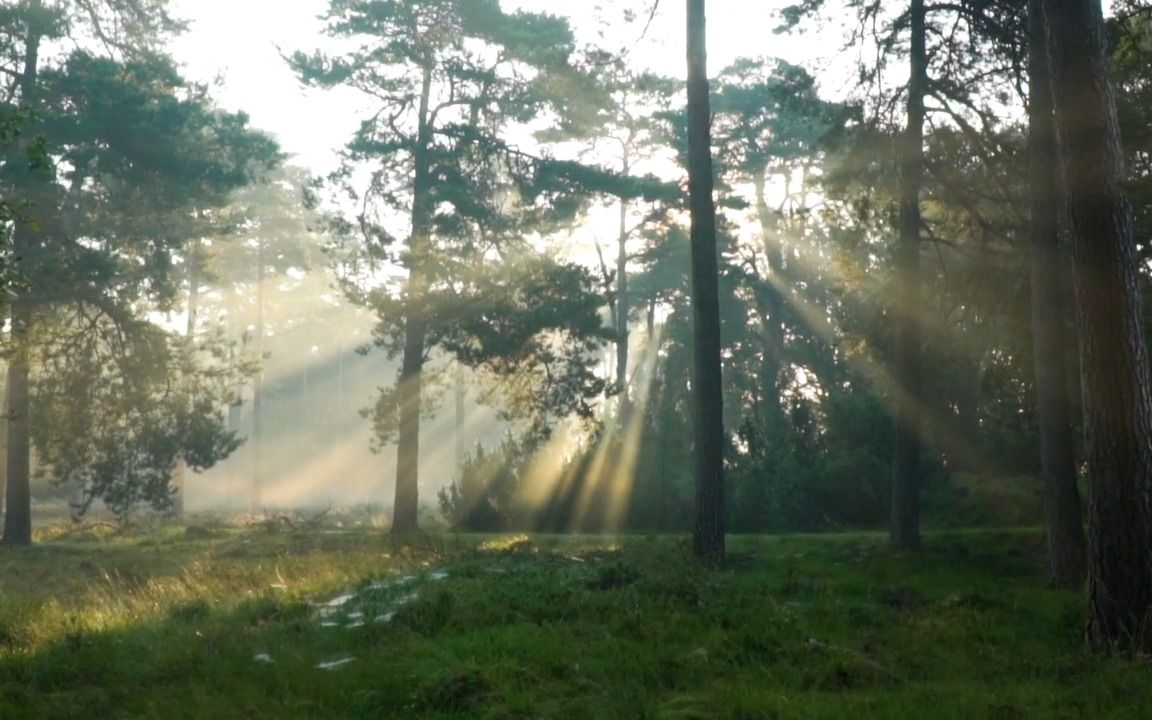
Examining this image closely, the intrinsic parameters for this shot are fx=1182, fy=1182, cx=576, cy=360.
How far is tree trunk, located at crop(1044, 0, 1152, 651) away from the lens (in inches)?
435

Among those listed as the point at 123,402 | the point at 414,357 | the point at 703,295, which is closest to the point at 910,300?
the point at 703,295

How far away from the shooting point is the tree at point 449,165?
33.0m

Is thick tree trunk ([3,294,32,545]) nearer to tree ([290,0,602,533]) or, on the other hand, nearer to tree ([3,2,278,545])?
tree ([3,2,278,545])

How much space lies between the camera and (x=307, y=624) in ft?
40.5

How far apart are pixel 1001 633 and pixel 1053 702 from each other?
3568 mm

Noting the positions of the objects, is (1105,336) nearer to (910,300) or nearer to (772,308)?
(910,300)

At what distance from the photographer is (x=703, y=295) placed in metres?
20.2

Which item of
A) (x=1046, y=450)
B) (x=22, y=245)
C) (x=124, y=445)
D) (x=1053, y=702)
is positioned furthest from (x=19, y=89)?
(x=1053, y=702)

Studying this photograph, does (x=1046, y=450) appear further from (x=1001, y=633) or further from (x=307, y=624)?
(x=307, y=624)

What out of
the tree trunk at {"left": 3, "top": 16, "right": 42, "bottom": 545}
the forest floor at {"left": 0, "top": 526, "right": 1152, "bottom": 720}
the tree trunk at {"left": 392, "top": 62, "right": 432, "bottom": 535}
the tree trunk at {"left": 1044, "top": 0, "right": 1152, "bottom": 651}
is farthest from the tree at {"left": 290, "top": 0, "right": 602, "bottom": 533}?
the tree trunk at {"left": 1044, "top": 0, "right": 1152, "bottom": 651}

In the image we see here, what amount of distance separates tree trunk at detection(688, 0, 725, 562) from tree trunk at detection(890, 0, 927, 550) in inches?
150

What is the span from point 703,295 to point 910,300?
4175 mm

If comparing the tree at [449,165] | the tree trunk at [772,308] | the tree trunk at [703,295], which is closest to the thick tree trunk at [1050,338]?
the tree trunk at [703,295]

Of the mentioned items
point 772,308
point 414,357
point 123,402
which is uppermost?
point 772,308
